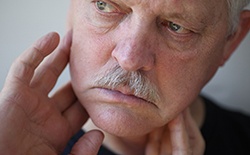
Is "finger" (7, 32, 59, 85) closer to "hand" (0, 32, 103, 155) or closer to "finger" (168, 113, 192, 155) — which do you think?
"hand" (0, 32, 103, 155)

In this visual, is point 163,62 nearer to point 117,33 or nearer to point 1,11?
point 117,33

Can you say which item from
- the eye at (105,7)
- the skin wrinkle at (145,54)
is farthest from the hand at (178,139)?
the eye at (105,7)

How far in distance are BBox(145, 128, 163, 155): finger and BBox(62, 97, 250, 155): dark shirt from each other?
0.85 feet

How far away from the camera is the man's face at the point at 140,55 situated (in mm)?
1231

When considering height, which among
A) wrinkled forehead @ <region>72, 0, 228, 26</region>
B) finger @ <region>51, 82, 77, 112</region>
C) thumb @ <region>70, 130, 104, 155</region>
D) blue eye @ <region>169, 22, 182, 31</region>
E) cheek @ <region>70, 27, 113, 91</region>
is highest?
wrinkled forehead @ <region>72, 0, 228, 26</region>

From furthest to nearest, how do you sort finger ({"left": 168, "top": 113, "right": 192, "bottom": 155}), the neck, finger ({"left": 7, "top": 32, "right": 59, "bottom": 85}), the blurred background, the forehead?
the blurred background → the neck → finger ({"left": 168, "top": 113, "right": 192, "bottom": 155}) → finger ({"left": 7, "top": 32, "right": 59, "bottom": 85}) → the forehead

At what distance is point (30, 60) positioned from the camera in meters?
1.34

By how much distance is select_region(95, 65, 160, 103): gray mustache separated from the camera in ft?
4.09

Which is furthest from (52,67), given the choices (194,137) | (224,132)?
(224,132)

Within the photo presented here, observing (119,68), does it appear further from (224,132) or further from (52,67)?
(224,132)

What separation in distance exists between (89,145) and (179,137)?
1.11ft

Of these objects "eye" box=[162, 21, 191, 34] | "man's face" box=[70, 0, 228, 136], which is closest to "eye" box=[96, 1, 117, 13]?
"man's face" box=[70, 0, 228, 136]

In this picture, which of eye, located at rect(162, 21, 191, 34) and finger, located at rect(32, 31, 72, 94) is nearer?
eye, located at rect(162, 21, 191, 34)

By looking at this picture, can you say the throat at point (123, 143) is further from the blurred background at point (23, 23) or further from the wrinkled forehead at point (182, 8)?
the wrinkled forehead at point (182, 8)
